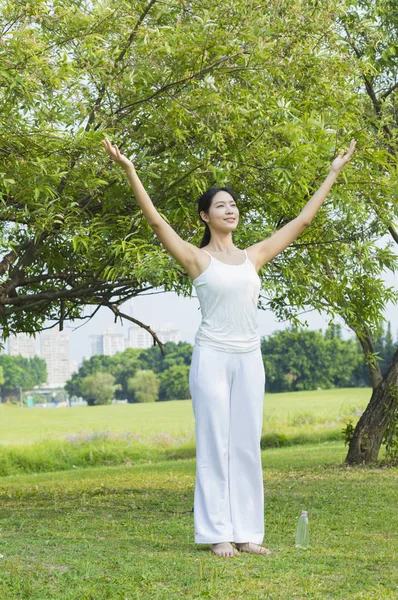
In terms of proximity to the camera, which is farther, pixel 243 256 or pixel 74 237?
pixel 74 237

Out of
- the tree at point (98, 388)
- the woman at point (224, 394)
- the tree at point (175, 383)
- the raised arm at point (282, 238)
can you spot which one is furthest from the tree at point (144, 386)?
the woman at point (224, 394)

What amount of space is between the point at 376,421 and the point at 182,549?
734cm

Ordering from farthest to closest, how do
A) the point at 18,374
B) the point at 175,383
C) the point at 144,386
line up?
the point at 18,374
the point at 144,386
the point at 175,383

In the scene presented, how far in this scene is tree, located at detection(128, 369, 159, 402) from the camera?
217 ft

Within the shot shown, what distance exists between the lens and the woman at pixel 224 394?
5172 mm

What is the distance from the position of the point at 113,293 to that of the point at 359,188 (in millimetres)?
2747

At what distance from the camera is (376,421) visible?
12.4 metres

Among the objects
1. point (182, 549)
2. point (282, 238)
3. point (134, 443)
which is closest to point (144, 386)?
point (134, 443)

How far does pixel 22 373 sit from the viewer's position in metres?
87.6

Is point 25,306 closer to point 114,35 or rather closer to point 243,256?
point 114,35

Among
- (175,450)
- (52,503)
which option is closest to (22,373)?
(175,450)

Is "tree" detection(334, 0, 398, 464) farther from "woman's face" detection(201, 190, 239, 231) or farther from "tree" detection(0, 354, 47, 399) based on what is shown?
"tree" detection(0, 354, 47, 399)

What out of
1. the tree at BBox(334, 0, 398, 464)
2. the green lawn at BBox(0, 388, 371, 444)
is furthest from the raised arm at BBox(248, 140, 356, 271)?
the green lawn at BBox(0, 388, 371, 444)

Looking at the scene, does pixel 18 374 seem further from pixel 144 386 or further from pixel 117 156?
pixel 117 156
